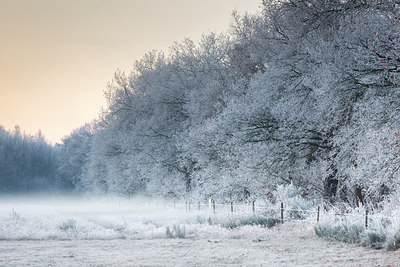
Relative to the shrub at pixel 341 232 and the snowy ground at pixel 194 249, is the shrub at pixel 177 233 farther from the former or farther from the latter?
the shrub at pixel 341 232

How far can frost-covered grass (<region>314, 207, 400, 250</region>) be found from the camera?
36.8 feet

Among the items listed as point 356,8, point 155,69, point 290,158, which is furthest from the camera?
point 155,69

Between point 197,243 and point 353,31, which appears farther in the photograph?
point 353,31

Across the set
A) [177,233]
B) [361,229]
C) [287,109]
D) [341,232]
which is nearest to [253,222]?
[177,233]

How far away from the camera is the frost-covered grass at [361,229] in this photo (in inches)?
442

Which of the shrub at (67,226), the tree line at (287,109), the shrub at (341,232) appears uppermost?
the tree line at (287,109)

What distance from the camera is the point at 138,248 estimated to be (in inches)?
513

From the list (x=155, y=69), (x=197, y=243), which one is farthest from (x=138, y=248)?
(x=155, y=69)

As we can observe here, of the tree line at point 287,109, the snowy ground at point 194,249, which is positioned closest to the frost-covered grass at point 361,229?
the snowy ground at point 194,249

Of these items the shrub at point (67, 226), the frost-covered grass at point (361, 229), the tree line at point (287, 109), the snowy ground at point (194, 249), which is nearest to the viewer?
the snowy ground at point (194, 249)

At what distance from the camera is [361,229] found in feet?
41.7

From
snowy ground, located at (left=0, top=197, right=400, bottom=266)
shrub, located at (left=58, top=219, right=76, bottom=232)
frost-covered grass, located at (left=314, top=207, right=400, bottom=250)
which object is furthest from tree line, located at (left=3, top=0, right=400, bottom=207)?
shrub, located at (left=58, top=219, right=76, bottom=232)

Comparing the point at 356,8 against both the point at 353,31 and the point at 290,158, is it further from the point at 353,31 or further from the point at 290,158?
the point at 290,158

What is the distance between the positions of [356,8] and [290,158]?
6.77 meters
